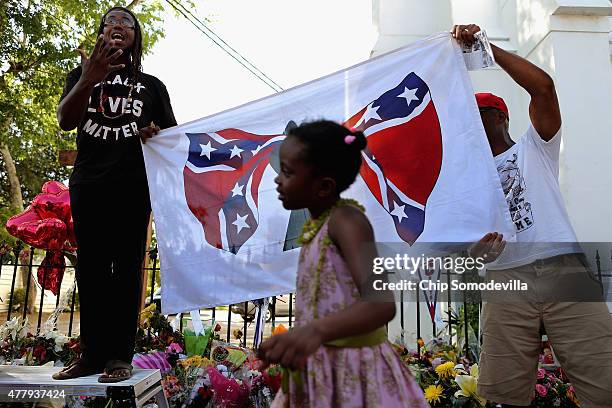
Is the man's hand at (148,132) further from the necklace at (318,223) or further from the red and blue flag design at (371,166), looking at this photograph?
the necklace at (318,223)

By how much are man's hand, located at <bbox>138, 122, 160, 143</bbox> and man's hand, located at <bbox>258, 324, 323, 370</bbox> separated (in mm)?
2141

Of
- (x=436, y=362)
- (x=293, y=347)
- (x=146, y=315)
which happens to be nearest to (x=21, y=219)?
(x=146, y=315)

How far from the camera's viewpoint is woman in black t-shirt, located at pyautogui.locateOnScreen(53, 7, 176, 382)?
9.31ft

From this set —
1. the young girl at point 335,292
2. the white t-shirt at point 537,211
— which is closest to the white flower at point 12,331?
the young girl at point 335,292

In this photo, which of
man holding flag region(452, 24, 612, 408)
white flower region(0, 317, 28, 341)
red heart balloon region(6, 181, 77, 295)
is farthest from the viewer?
red heart balloon region(6, 181, 77, 295)

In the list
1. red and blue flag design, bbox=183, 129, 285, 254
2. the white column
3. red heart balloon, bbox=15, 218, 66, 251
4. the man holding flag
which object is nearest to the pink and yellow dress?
the man holding flag

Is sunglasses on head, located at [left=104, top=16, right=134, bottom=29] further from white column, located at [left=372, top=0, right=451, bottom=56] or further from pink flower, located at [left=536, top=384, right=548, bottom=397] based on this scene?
white column, located at [left=372, top=0, right=451, bottom=56]

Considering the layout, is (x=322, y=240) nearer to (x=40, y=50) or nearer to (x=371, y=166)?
(x=371, y=166)

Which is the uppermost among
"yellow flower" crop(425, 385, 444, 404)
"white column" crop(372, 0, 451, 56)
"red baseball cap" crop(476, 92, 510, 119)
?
"white column" crop(372, 0, 451, 56)

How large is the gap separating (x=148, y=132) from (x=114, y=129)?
0.65ft

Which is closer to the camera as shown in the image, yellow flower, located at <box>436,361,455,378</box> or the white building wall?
yellow flower, located at <box>436,361,455,378</box>

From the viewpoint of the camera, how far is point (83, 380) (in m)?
2.66

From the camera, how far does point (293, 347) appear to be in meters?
1.30

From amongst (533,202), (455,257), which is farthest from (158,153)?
(533,202)
